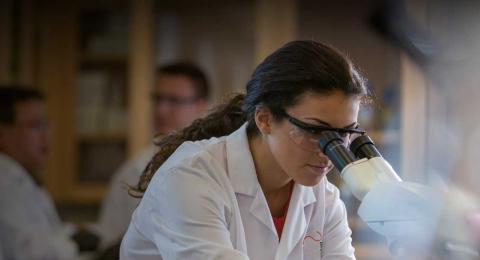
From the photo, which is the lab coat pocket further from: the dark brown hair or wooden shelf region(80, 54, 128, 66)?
wooden shelf region(80, 54, 128, 66)

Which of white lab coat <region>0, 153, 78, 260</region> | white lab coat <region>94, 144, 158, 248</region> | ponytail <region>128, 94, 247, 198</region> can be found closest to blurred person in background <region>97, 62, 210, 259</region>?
white lab coat <region>94, 144, 158, 248</region>

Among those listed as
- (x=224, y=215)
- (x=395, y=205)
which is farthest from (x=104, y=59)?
(x=395, y=205)

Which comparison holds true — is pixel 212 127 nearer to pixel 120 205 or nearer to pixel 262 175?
pixel 262 175

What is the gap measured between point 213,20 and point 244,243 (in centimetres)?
222

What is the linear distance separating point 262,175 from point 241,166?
7cm

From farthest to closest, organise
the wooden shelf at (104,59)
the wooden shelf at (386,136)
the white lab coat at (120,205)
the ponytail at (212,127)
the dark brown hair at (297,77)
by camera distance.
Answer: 1. the wooden shelf at (104,59)
2. the wooden shelf at (386,136)
3. the white lab coat at (120,205)
4. the ponytail at (212,127)
5. the dark brown hair at (297,77)

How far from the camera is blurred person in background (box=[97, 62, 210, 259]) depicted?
275 cm

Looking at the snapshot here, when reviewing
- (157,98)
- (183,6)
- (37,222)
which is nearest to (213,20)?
(183,6)

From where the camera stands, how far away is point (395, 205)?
3.70ft

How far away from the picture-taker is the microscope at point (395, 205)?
1088mm

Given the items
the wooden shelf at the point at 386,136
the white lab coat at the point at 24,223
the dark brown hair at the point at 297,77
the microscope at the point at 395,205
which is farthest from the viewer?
the wooden shelf at the point at 386,136

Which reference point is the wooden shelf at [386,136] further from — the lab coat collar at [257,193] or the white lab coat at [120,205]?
the lab coat collar at [257,193]

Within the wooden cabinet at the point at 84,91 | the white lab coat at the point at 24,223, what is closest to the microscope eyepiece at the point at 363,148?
the white lab coat at the point at 24,223

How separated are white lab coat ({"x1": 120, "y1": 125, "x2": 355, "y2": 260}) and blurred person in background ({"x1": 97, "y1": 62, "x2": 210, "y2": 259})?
1247 millimetres
